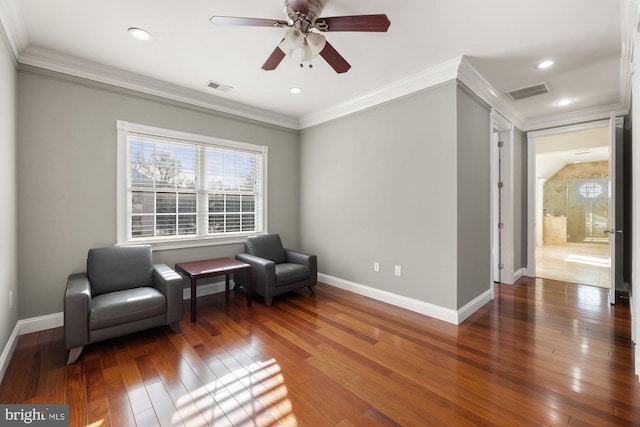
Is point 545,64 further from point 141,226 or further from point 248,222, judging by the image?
point 141,226

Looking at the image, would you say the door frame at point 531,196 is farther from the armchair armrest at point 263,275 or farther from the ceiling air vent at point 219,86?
the ceiling air vent at point 219,86

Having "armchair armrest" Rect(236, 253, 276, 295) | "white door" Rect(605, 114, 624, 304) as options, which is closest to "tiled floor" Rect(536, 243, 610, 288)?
"white door" Rect(605, 114, 624, 304)

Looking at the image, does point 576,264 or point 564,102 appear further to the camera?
point 576,264

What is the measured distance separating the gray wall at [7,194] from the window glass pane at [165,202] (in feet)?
3.97

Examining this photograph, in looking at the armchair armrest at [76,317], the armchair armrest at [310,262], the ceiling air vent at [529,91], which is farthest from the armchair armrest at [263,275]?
the ceiling air vent at [529,91]

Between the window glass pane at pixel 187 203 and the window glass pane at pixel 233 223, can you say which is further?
the window glass pane at pixel 233 223

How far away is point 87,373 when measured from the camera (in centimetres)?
209

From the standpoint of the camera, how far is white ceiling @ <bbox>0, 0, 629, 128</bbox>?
2.10 meters

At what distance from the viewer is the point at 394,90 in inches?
135

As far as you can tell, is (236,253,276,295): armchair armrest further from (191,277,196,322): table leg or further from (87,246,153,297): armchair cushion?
(87,246,153,297): armchair cushion

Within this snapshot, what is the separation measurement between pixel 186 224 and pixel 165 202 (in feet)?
1.27

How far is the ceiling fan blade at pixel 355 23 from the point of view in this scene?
5.85ft

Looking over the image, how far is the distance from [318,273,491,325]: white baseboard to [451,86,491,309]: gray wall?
9 centimetres

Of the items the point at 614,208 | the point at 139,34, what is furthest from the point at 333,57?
the point at 614,208
